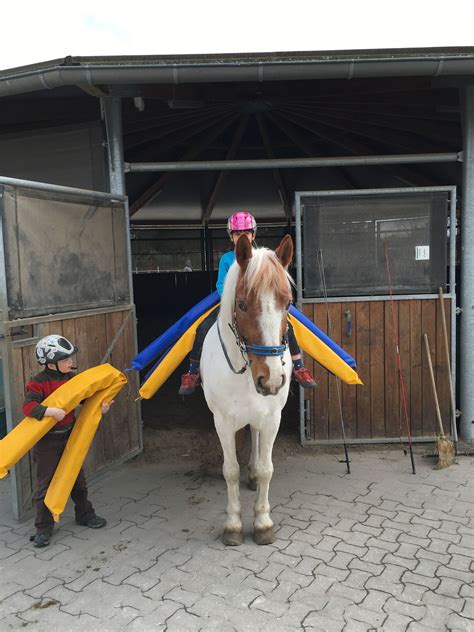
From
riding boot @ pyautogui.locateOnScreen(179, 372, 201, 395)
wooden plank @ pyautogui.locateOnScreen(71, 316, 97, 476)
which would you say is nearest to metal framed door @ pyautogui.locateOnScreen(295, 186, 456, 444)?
riding boot @ pyautogui.locateOnScreen(179, 372, 201, 395)

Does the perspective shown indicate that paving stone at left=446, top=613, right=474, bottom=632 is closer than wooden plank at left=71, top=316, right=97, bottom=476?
Yes

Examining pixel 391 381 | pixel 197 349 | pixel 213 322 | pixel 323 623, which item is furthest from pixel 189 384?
pixel 391 381

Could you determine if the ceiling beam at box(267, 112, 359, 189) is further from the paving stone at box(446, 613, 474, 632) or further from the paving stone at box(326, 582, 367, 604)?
the paving stone at box(446, 613, 474, 632)

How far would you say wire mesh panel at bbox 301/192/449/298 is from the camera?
5.22 metres

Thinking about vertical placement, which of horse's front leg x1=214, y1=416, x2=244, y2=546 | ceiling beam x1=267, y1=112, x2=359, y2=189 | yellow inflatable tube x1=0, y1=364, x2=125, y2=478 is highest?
ceiling beam x1=267, y1=112, x2=359, y2=189

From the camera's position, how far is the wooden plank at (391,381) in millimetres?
5340

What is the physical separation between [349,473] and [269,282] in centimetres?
273

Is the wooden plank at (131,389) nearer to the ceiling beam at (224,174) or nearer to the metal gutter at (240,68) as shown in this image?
the metal gutter at (240,68)

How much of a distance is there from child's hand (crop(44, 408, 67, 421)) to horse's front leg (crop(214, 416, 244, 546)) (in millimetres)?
1105

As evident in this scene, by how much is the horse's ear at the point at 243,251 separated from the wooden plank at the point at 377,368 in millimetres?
2719

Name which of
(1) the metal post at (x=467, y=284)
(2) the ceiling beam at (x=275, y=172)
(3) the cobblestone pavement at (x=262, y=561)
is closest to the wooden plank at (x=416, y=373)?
(1) the metal post at (x=467, y=284)

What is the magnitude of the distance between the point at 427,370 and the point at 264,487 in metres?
2.65

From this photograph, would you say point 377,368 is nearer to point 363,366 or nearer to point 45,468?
point 363,366

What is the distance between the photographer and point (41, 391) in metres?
3.54
